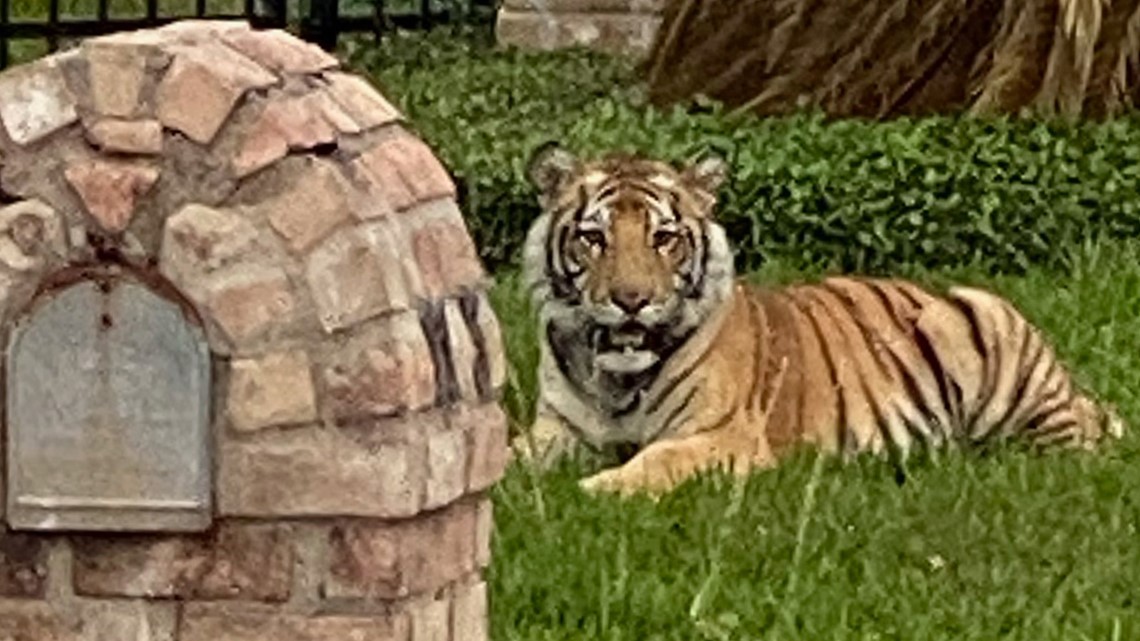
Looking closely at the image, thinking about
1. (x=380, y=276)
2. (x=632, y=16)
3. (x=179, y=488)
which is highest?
(x=380, y=276)

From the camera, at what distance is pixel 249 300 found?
504 centimetres

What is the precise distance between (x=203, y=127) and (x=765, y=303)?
330cm

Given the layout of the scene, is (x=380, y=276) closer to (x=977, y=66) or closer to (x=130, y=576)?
(x=130, y=576)

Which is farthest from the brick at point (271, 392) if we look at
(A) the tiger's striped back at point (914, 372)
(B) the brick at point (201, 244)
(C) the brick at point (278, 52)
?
(A) the tiger's striped back at point (914, 372)

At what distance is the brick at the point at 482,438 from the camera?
208 inches

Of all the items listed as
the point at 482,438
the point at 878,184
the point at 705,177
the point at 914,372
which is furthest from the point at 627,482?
the point at 878,184

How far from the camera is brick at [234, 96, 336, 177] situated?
16.6 feet

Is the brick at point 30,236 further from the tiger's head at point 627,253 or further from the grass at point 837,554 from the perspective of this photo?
the tiger's head at point 627,253

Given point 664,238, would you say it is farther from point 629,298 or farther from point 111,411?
point 111,411

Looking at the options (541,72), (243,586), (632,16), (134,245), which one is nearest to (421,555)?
(243,586)

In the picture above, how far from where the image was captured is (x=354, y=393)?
506 centimetres

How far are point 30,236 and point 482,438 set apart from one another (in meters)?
0.77

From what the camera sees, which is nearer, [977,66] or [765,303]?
[765,303]

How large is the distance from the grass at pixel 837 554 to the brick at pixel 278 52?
4.25 feet
